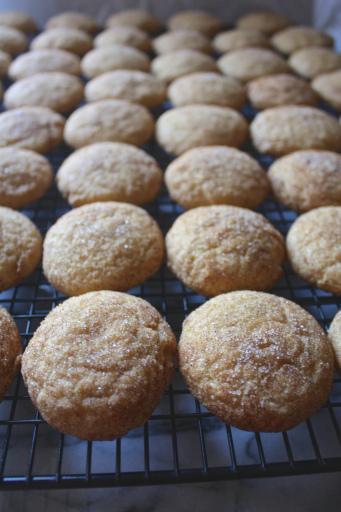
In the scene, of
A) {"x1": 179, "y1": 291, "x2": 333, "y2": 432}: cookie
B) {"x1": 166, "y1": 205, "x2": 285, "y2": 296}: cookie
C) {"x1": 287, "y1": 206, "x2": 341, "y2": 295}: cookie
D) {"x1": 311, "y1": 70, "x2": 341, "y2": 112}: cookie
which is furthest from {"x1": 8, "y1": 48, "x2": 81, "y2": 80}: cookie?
{"x1": 179, "y1": 291, "x2": 333, "y2": 432}: cookie

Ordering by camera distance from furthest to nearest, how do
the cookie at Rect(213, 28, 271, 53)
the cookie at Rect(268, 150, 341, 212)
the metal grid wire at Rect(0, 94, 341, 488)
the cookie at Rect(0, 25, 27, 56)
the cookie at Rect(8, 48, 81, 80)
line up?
the cookie at Rect(213, 28, 271, 53)
the cookie at Rect(0, 25, 27, 56)
the cookie at Rect(8, 48, 81, 80)
the cookie at Rect(268, 150, 341, 212)
the metal grid wire at Rect(0, 94, 341, 488)

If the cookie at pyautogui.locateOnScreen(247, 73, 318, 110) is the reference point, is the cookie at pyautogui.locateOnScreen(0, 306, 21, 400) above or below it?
below

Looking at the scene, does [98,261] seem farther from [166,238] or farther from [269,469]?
[269,469]

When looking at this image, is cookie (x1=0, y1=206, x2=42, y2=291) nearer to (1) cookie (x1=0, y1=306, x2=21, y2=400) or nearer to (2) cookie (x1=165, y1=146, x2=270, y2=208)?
(1) cookie (x1=0, y1=306, x2=21, y2=400)

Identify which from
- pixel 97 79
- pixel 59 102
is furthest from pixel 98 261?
pixel 97 79

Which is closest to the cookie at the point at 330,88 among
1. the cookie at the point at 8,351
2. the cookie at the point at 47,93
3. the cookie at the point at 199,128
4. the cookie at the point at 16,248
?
the cookie at the point at 199,128

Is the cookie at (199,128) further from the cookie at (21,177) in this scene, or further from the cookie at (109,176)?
the cookie at (21,177)
